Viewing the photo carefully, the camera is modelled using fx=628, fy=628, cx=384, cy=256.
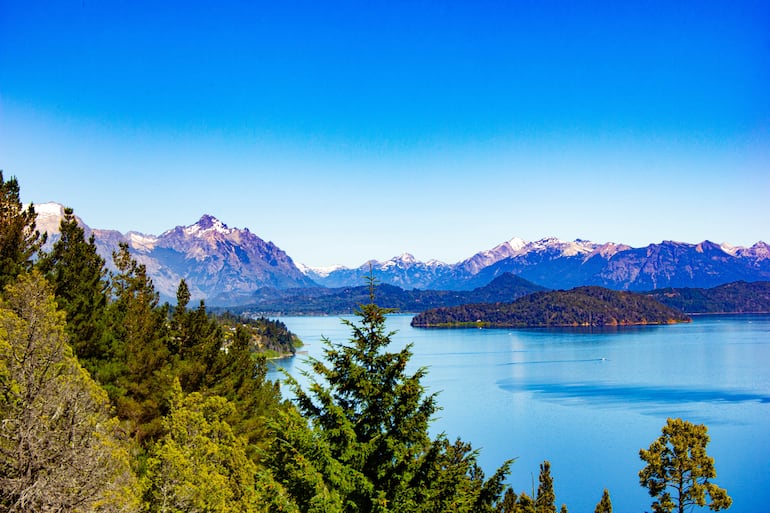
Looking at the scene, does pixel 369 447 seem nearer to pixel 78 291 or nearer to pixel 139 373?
pixel 139 373

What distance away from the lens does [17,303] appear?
19.2m

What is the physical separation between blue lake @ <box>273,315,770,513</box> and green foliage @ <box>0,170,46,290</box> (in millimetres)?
14512

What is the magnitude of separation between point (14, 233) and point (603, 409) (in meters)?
65.5

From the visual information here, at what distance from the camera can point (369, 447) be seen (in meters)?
9.95

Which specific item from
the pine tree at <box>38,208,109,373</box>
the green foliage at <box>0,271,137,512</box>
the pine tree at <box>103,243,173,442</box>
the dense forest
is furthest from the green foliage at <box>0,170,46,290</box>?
the green foliage at <box>0,271,137,512</box>

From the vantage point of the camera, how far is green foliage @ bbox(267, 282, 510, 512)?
9.45 metres

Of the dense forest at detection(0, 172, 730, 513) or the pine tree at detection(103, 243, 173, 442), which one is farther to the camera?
the pine tree at detection(103, 243, 173, 442)

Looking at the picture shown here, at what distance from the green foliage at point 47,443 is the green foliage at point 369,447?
12.2ft

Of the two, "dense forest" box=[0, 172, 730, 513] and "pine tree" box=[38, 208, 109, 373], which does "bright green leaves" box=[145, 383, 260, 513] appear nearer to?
"dense forest" box=[0, 172, 730, 513]

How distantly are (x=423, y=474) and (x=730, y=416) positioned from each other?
70535mm

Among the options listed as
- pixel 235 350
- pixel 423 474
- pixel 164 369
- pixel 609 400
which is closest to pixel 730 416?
pixel 609 400

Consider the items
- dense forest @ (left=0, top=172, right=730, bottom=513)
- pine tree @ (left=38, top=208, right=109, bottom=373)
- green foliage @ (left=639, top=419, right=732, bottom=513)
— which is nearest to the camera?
dense forest @ (left=0, top=172, right=730, bottom=513)

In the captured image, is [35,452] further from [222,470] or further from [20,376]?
[222,470]

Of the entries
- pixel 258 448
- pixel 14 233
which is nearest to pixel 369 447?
pixel 258 448
